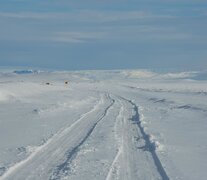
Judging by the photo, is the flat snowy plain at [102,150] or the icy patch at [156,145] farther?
the icy patch at [156,145]

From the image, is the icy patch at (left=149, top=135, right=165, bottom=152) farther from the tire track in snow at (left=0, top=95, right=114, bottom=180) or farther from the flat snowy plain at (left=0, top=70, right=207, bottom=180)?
the tire track in snow at (left=0, top=95, right=114, bottom=180)

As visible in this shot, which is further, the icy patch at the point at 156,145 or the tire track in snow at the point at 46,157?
the icy patch at the point at 156,145

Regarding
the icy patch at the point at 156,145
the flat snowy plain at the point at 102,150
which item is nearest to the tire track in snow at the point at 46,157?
the flat snowy plain at the point at 102,150

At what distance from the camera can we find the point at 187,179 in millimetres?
14578

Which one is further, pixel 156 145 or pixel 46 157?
pixel 156 145

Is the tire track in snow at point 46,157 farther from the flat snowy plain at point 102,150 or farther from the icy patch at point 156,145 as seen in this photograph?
the icy patch at point 156,145

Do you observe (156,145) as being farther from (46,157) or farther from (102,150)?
(46,157)

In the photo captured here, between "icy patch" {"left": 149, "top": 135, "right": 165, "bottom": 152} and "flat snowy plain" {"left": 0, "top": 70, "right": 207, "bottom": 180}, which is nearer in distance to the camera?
→ "flat snowy plain" {"left": 0, "top": 70, "right": 207, "bottom": 180}

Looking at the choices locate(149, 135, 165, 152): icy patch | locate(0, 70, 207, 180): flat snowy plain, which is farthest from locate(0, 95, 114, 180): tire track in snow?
locate(149, 135, 165, 152): icy patch

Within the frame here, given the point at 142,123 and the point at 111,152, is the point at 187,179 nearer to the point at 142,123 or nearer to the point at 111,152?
the point at 111,152

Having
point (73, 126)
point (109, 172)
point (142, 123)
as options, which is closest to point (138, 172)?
point (109, 172)

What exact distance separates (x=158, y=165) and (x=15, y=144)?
6.93m

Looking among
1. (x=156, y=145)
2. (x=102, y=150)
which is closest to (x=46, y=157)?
(x=102, y=150)

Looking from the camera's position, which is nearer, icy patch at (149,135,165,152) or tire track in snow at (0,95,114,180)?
tire track in snow at (0,95,114,180)
